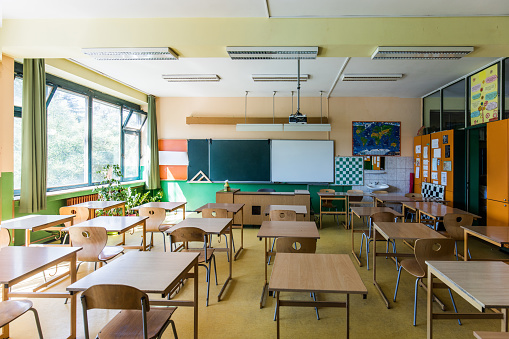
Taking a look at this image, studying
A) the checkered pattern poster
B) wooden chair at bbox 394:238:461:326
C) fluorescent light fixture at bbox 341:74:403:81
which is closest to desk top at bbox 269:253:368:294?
wooden chair at bbox 394:238:461:326

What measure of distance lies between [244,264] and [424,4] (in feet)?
13.0

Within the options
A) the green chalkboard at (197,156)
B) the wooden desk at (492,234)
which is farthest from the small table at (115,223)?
the green chalkboard at (197,156)

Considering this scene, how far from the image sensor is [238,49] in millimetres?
3510

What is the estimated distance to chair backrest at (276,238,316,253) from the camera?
2.46 metres

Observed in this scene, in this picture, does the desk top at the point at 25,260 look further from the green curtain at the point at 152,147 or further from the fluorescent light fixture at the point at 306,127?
the green curtain at the point at 152,147

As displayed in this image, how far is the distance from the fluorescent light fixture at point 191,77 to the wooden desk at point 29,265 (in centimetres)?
424

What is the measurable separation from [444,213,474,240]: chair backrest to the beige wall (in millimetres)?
3860

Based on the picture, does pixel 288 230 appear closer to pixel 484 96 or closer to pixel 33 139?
pixel 33 139

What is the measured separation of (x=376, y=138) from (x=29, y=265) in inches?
287

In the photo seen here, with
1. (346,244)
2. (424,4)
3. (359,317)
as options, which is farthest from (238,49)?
(346,244)

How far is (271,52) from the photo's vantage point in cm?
359

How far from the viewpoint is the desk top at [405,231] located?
274 centimetres

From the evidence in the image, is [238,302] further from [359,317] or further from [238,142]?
[238,142]

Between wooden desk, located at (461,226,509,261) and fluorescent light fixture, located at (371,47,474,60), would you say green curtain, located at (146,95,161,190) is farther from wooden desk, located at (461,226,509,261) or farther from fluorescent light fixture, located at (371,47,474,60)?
wooden desk, located at (461,226,509,261)
